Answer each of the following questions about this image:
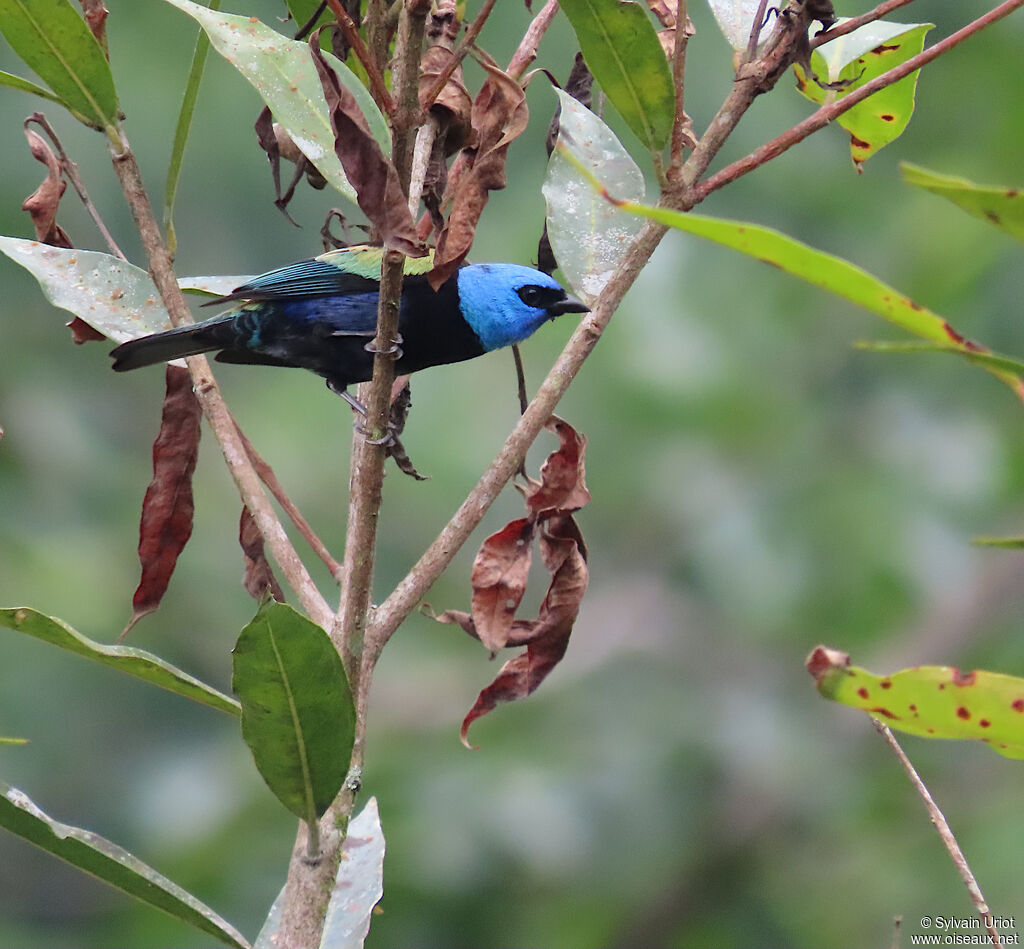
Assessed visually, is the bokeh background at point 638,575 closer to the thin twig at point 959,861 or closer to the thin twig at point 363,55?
the thin twig at point 363,55

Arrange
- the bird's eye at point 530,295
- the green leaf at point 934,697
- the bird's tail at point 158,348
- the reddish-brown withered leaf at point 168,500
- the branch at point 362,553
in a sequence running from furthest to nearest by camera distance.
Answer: the bird's eye at point 530,295 < the bird's tail at point 158,348 < the reddish-brown withered leaf at point 168,500 < the branch at point 362,553 < the green leaf at point 934,697

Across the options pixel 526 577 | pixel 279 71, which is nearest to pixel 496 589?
pixel 526 577

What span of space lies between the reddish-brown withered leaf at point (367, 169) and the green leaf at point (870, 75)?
0.83 m

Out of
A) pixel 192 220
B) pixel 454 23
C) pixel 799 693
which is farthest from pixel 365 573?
pixel 192 220

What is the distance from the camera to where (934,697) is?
128cm

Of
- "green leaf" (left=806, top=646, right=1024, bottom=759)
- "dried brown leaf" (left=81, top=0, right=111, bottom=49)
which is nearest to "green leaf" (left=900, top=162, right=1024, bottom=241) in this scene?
"green leaf" (left=806, top=646, right=1024, bottom=759)

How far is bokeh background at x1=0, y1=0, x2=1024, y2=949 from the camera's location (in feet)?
19.4

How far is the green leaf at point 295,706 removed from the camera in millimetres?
1516

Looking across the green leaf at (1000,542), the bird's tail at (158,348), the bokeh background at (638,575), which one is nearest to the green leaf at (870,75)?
the green leaf at (1000,542)

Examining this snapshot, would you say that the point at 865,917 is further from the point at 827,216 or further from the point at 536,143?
the point at 536,143

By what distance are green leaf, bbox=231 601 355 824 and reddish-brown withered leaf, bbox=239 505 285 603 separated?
31 centimetres

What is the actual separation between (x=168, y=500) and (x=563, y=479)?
63 centimetres

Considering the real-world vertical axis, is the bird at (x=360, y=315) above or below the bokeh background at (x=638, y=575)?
above

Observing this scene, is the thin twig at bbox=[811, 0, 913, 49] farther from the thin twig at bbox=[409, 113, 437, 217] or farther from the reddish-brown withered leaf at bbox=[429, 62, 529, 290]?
the thin twig at bbox=[409, 113, 437, 217]
